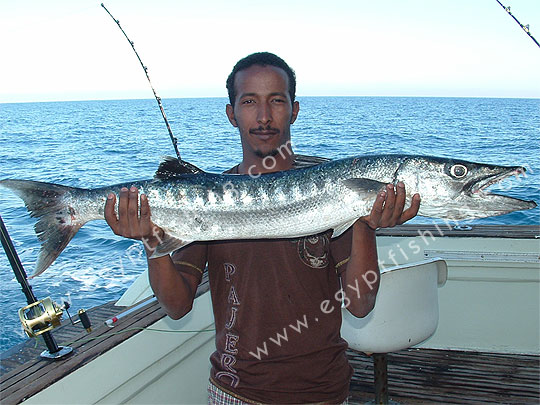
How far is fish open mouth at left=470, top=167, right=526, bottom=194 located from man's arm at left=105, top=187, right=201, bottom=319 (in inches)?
69.0

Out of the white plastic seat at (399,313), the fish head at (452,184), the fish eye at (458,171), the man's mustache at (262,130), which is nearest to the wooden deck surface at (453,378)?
the white plastic seat at (399,313)

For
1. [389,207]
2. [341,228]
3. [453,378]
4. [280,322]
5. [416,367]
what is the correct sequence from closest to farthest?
[280,322], [389,207], [341,228], [453,378], [416,367]

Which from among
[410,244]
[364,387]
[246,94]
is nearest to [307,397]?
[246,94]

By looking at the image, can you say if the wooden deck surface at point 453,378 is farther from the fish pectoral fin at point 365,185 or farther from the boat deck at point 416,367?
the fish pectoral fin at point 365,185

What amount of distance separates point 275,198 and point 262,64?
84 centimetres

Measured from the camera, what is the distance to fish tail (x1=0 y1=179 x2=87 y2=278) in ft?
9.56

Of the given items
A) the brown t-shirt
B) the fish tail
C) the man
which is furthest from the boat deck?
the brown t-shirt

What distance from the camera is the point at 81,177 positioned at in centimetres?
1775

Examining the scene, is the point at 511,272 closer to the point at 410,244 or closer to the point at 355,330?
the point at 410,244

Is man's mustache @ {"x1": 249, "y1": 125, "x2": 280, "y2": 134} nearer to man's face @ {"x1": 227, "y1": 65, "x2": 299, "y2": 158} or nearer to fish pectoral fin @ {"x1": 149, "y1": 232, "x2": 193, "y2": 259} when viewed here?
man's face @ {"x1": 227, "y1": 65, "x2": 299, "y2": 158}

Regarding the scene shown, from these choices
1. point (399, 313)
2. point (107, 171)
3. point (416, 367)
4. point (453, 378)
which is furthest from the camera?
point (107, 171)

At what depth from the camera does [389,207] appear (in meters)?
2.63

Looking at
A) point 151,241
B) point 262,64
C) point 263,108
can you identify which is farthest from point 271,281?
point 262,64

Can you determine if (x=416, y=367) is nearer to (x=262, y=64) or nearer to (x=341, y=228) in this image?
(x=341, y=228)
